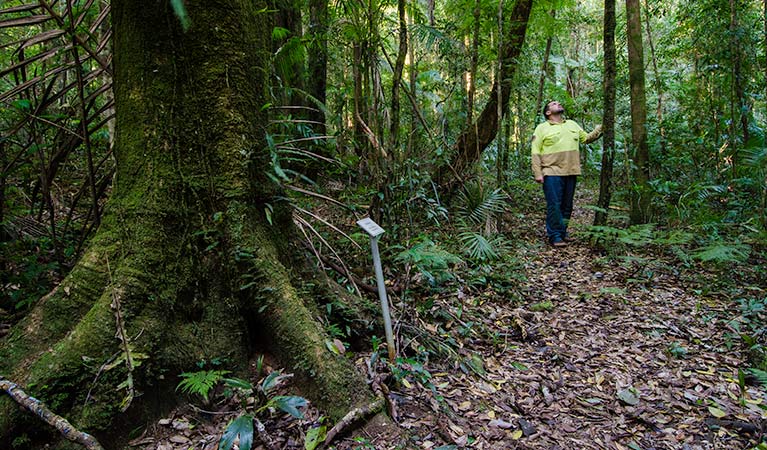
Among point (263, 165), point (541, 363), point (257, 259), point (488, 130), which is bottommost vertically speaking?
point (541, 363)

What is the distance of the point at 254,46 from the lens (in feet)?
8.61

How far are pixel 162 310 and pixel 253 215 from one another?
2.27ft

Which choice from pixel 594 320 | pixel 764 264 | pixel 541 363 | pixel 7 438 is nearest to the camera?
pixel 7 438

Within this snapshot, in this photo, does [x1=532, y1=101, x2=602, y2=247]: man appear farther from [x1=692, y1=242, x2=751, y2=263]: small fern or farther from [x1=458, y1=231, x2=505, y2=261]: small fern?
[x1=692, y1=242, x2=751, y2=263]: small fern

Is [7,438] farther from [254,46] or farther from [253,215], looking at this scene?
[254,46]

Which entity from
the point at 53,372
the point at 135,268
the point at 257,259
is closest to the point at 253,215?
the point at 257,259

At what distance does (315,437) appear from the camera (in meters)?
2.05

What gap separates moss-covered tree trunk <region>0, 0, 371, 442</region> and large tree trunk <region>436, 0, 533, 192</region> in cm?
439

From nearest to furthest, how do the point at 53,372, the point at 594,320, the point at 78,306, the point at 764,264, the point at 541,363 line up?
the point at 53,372 → the point at 78,306 → the point at 541,363 → the point at 594,320 → the point at 764,264

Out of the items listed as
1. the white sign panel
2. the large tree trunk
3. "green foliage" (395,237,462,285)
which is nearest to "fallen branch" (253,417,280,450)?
the white sign panel

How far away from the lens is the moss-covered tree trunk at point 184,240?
2189mm

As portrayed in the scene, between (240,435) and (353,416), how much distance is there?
553mm

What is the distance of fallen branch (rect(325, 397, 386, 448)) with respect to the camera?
204cm

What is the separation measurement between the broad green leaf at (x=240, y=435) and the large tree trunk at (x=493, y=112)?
16.9ft
